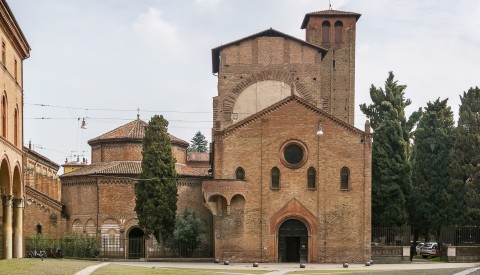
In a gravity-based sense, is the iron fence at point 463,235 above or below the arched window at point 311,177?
below

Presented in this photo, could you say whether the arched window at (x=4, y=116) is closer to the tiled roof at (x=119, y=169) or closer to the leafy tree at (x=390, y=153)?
the tiled roof at (x=119, y=169)

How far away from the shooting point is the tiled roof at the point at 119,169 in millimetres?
51531

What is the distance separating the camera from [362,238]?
44562mm

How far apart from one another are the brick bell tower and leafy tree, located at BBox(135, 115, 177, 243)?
1633cm

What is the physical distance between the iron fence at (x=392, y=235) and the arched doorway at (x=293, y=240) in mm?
4910

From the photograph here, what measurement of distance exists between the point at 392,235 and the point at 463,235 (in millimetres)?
4180

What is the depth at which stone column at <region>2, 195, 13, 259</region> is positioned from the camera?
33347 millimetres

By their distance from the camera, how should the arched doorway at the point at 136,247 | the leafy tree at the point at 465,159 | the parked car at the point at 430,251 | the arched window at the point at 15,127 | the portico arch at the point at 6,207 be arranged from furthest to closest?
the parked car at the point at 430,251 → the arched doorway at the point at 136,247 → the leafy tree at the point at 465,159 → the arched window at the point at 15,127 → the portico arch at the point at 6,207

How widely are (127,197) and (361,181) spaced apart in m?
15.8

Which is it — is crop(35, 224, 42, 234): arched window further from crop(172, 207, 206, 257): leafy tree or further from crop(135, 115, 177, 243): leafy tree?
crop(172, 207, 206, 257): leafy tree

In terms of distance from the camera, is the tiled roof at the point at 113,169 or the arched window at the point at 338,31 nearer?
the tiled roof at the point at 113,169

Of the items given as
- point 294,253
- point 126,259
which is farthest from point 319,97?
point 126,259

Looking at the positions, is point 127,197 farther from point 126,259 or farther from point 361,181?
point 361,181

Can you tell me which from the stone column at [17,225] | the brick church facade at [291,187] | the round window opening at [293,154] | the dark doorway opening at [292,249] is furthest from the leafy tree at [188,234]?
the stone column at [17,225]
